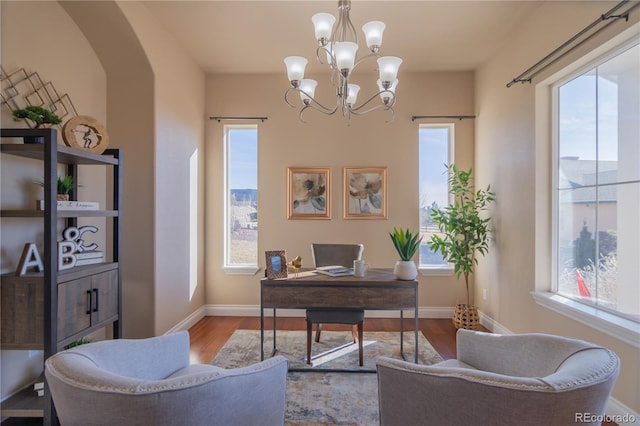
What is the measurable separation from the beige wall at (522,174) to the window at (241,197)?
274 cm

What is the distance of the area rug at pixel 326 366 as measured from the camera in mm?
2025

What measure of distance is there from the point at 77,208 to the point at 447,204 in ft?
12.0

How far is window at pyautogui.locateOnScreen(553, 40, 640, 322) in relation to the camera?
6.30 feet

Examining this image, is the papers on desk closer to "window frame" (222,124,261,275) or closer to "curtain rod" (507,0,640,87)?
"window frame" (222,124,261,275)

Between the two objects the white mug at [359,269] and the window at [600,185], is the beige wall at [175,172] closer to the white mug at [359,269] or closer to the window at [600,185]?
the white mug at [359,269]

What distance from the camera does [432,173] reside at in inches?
156

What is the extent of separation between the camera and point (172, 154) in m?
3.15

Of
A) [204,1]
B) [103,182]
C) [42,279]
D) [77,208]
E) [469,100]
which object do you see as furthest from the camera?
[469,100]

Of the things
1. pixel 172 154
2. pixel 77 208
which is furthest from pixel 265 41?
pixel 77 208

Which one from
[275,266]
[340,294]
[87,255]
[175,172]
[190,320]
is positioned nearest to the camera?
[87,255]

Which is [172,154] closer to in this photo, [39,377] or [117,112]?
[117,112]

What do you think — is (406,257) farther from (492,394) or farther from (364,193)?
(492,394)

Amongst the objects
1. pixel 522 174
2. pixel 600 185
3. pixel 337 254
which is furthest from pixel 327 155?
pixel 600 185

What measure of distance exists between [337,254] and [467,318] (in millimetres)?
1592
